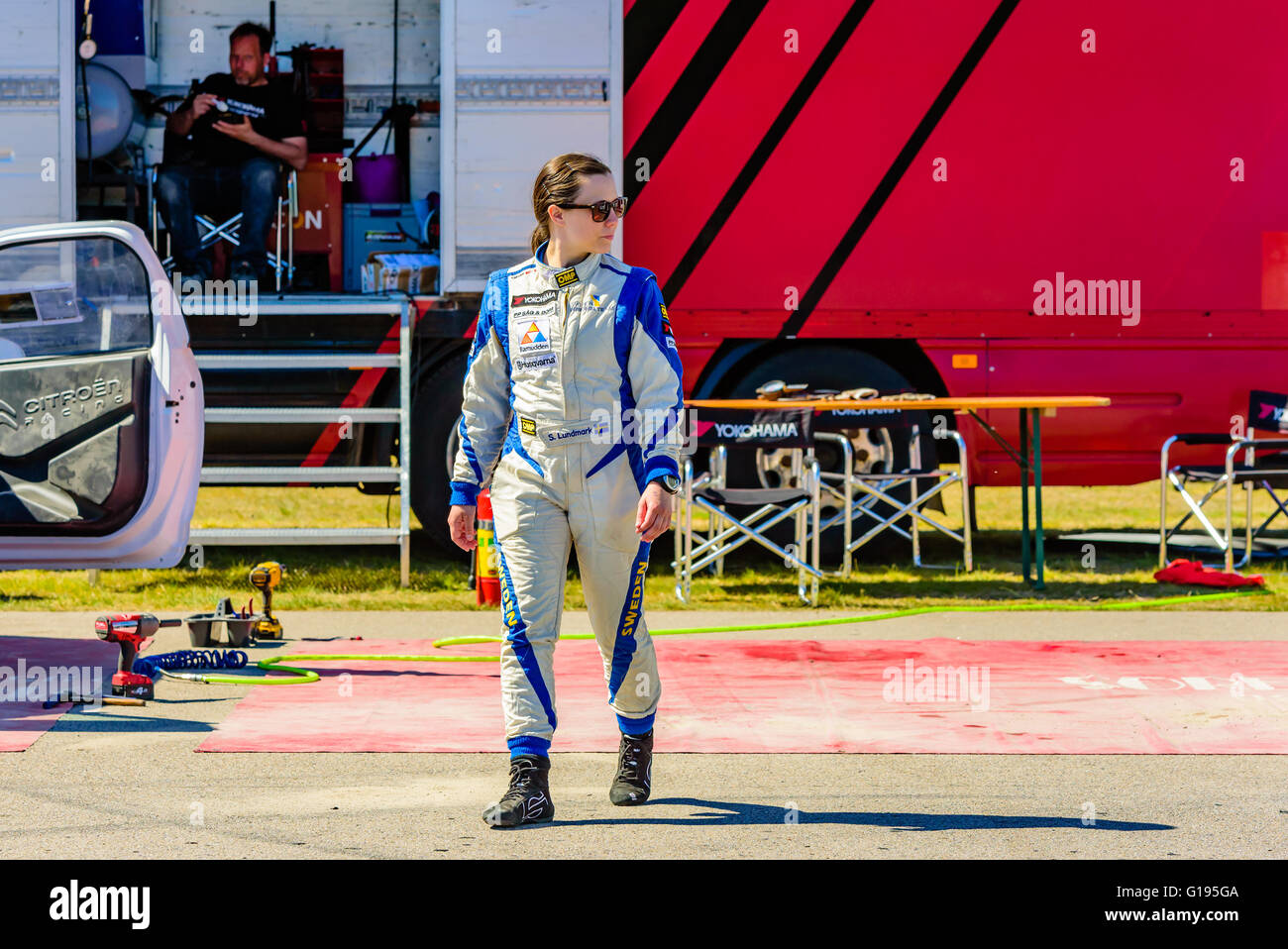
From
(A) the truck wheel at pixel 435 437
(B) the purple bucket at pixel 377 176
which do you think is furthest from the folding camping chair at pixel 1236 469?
(B) the purple bucket at pixel 377 176

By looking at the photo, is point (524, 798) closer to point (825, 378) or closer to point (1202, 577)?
point (1202, 577)

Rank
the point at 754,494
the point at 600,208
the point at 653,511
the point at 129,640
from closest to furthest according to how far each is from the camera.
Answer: the point at 653,511 < the point at 600,208 < the point at 129,640 < the point at 754,494

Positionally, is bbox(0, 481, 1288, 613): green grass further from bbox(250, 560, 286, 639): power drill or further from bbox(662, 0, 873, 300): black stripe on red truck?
bbox(662, 0, 873, 300): black stripe on red truck

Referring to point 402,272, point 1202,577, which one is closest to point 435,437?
point 402,272

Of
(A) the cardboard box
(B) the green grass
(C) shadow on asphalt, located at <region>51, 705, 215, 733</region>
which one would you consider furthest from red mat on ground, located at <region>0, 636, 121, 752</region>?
(A) the cardboard box

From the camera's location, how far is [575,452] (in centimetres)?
467

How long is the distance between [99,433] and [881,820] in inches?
156

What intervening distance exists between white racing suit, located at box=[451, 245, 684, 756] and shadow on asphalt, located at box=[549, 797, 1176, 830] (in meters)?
0.40

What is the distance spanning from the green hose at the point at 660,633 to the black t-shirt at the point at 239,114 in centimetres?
453

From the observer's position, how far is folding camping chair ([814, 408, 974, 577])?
1006cm

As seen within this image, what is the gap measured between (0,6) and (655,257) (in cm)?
405

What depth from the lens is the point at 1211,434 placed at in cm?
1013

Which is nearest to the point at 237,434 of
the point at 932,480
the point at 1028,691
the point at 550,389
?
the point at 932,480

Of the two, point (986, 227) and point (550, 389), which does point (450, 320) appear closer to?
point (986, 227)
